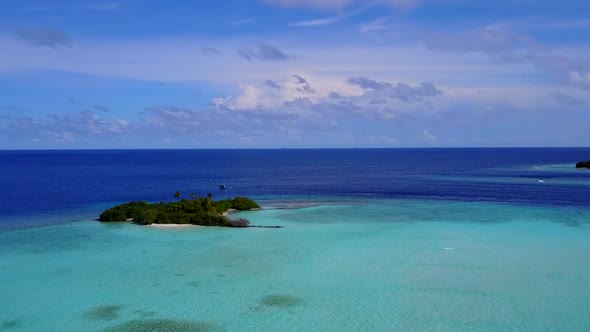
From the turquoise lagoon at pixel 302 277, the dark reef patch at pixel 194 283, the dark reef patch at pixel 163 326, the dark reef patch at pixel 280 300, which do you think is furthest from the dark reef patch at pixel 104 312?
the dark reef patch at pixel 280 300

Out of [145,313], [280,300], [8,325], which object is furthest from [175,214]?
[8,325]

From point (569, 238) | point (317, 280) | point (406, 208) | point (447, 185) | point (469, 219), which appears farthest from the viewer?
point (447, 185)

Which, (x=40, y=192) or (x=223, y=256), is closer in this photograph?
(x=223, y=256)

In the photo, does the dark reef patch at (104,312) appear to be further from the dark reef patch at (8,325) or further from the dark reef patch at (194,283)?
the dark reef patch at (194,283)

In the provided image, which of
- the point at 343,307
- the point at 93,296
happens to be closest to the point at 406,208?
the point at 343,307

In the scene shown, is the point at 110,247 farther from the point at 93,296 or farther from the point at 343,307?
the point at 343,307

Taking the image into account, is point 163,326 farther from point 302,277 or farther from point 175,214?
point 175,214

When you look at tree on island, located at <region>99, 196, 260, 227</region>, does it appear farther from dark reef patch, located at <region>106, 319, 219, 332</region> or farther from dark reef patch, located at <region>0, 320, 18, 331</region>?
dark reef patch, located at <region>0, 320, 18, 331</region>
